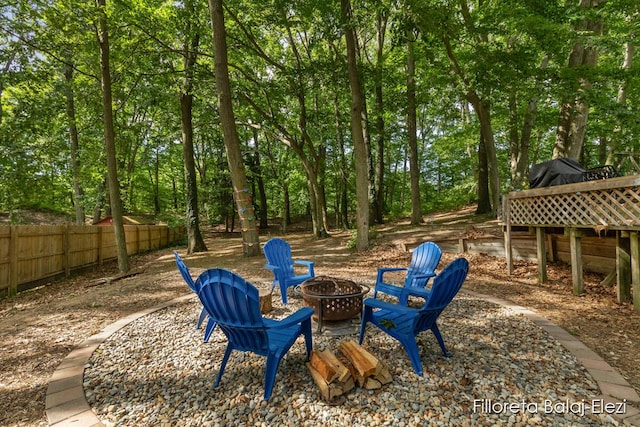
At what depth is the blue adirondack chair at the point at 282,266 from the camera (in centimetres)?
376

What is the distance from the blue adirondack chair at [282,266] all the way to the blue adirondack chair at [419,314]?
5.04 ft

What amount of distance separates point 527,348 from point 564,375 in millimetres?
383

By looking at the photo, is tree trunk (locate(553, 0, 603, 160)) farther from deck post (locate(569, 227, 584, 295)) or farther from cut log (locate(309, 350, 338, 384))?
cut log (locate(309, 350, 338, 384))

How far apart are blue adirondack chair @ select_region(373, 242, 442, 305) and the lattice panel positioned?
2.02 metres

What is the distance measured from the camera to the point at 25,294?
215 inches

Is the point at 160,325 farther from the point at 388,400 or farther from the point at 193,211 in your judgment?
the point at 193,211

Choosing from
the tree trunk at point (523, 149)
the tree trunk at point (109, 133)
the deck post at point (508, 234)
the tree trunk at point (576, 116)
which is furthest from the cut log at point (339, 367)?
the tree trunk at point (523, 149)

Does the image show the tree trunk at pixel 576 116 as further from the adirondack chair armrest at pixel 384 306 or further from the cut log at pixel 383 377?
the cut log at pixel 383 377

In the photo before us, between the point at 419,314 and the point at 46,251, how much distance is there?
7.52 metres

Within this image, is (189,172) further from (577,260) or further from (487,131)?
(577,260)

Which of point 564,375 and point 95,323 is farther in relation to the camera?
point 95,323

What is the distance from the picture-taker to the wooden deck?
3.27 meters

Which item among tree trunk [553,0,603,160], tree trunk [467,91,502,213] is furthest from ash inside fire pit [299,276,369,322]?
tree trunk [553,0,603,160]

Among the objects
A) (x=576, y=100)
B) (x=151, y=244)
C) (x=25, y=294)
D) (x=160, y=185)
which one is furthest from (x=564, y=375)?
(x=160, y=185)
